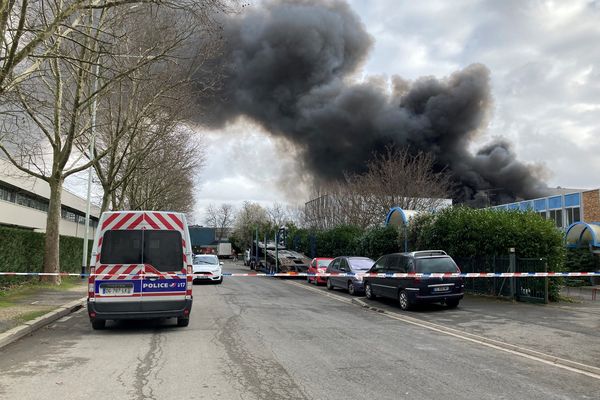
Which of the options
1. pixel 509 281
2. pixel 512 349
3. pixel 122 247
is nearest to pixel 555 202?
pixel 509 281

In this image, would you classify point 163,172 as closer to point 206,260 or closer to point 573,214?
point 206,260

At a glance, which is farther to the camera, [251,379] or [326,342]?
[326,342]

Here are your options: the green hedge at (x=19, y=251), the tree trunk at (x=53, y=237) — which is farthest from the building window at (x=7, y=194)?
the tree trunk at (x=53, y=237)

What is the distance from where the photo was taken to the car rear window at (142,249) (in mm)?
8672

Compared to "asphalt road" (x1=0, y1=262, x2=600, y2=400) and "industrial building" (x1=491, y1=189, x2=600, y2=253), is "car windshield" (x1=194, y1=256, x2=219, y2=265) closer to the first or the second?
"asphalt road" (x1=0, y1=262, x2=600, y2=400)

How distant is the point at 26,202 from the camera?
42.6m

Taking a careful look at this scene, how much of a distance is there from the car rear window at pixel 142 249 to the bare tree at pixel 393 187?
73.7 feet

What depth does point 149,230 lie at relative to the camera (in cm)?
884

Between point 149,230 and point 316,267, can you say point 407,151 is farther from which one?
point 149,230

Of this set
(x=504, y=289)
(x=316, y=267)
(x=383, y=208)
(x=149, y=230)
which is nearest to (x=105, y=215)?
(x=149, y=230)

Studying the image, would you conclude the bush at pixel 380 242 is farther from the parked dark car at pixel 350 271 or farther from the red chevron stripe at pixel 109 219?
the red chevron stripe at pixel 109 219

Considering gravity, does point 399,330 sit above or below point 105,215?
below

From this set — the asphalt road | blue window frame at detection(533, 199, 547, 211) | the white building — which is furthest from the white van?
blue window frame at detection(533, 199, 547, 211)

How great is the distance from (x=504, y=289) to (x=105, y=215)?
1121cm
